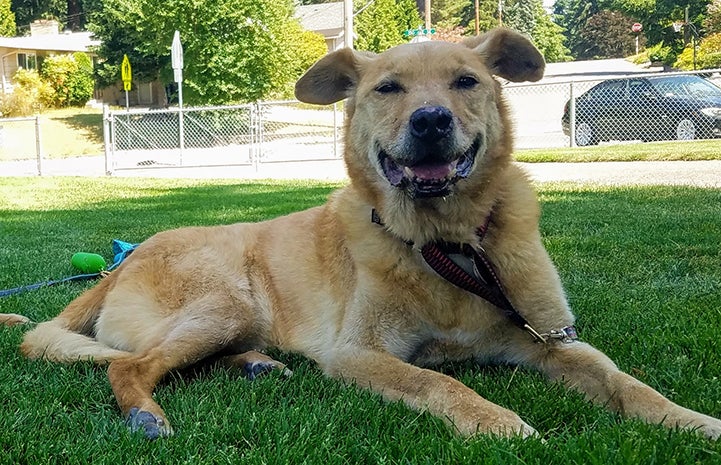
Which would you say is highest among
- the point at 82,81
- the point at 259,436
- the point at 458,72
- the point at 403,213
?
the point at 82,81

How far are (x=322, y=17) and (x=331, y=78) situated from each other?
53.4m

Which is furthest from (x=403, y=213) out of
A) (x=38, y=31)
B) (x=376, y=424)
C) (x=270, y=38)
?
(x=38, y=31)

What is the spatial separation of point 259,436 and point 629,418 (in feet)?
3.96

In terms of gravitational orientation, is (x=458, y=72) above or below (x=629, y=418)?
above

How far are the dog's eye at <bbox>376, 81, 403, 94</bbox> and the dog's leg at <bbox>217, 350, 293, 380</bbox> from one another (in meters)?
1.34

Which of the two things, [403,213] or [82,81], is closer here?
[403,213]

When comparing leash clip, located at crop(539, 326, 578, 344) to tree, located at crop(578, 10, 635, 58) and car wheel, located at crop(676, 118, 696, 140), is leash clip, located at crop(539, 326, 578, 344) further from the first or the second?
tree, located at crop(578, 10, 635, 58)

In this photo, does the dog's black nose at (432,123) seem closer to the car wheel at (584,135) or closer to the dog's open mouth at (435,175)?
the dog's open mouth at (435,175)

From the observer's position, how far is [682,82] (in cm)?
1572

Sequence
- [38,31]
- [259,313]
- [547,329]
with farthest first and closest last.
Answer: [38,31]
[259,313]
[547,329]

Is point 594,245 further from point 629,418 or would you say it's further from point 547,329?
point 629,418

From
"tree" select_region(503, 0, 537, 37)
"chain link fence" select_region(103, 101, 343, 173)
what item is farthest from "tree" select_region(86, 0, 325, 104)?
"tree" select_region(503, 0, 537, 37)

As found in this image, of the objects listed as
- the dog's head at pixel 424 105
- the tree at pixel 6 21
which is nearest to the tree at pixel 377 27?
the tree at pixel 6 21

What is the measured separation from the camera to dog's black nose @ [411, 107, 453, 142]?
2.80 m
